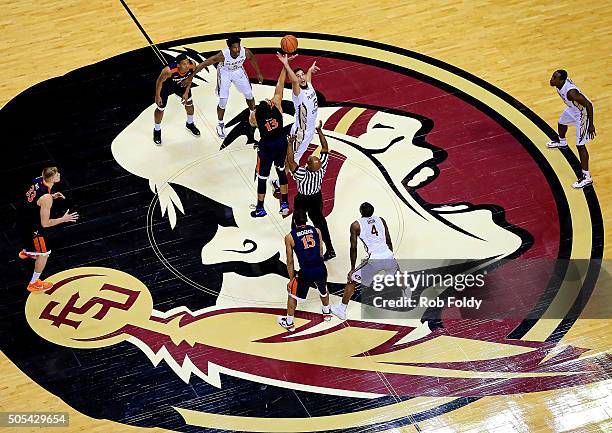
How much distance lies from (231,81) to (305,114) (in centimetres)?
143

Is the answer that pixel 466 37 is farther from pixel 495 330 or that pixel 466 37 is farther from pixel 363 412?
pixel 363 412

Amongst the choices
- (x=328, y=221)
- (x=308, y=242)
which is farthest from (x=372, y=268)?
Answer: (x=328, y=221)

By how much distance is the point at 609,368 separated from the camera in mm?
10742

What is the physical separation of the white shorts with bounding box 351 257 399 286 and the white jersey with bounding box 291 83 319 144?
226 centimetres

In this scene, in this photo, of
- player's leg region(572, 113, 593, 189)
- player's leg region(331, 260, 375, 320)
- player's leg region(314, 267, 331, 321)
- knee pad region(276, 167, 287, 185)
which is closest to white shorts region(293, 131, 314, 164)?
knee pad region(276, 167, 287, 185)

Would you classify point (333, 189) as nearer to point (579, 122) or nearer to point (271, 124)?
point (271, 124)

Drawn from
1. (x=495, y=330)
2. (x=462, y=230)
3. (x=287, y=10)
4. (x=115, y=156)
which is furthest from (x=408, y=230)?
(x=287, y=10)

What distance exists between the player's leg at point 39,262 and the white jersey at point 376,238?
3508mm

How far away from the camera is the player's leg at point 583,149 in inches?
501

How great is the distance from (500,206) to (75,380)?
5.29m

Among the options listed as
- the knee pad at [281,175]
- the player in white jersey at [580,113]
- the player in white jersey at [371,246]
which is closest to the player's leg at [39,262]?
the knee pad at [281,175]

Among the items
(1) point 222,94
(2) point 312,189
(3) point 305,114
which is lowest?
(2) point 312,189

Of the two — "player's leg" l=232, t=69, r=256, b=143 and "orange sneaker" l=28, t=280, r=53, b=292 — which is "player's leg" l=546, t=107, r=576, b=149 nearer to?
"player's leg" l=232, t=69, r=256, b=143

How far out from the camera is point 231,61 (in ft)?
43.4
